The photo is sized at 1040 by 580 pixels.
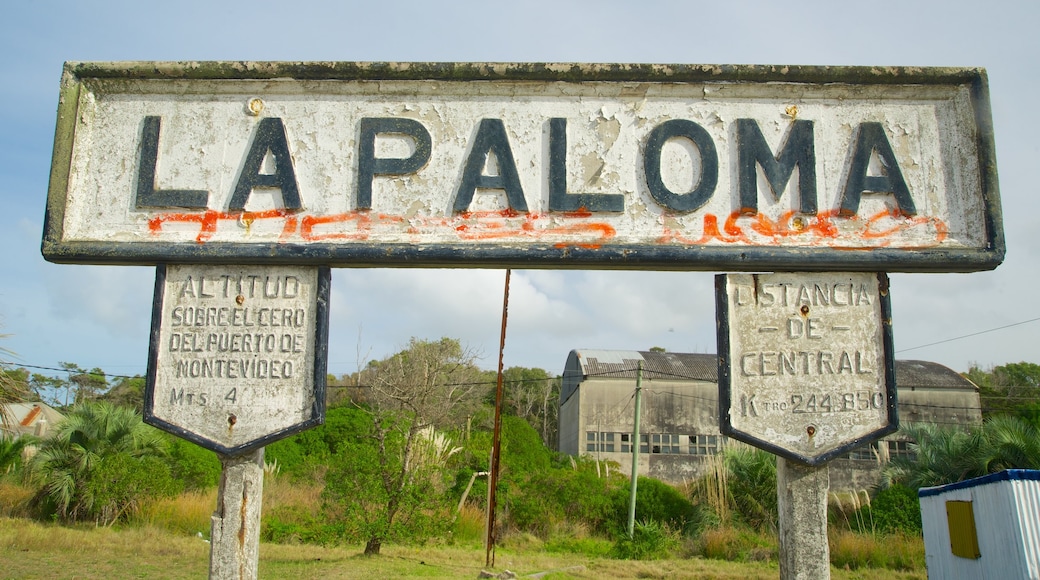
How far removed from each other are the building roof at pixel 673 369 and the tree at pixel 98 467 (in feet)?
50.6

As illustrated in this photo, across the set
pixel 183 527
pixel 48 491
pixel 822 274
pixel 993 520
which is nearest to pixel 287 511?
pixel 183 527

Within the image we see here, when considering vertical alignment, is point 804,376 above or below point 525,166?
below

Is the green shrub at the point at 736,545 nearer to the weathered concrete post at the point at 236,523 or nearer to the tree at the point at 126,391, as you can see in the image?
the weathered concrete post at the point at 236,523

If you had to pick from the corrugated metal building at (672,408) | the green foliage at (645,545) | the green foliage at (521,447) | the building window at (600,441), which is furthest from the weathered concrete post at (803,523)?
the building window at (600,441)

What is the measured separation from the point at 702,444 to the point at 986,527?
61.1 ft

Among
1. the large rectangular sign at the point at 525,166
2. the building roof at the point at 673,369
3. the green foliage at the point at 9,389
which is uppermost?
the building roof at the point at 673,369

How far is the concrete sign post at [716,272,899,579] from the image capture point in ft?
11.6

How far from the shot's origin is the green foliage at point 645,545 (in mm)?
15781

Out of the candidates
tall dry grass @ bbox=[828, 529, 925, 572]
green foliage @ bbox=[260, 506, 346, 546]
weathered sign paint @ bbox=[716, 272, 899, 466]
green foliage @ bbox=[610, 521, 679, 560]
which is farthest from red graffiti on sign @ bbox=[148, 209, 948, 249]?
green foliage @ bbox=[610, 521, 679, 560]

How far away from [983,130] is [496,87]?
2305mm

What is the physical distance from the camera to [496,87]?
398cm

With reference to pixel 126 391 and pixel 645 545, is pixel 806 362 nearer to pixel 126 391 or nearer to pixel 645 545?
pixel 645 545

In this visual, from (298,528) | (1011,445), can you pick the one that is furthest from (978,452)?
(298,528)

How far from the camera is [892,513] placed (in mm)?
16156
